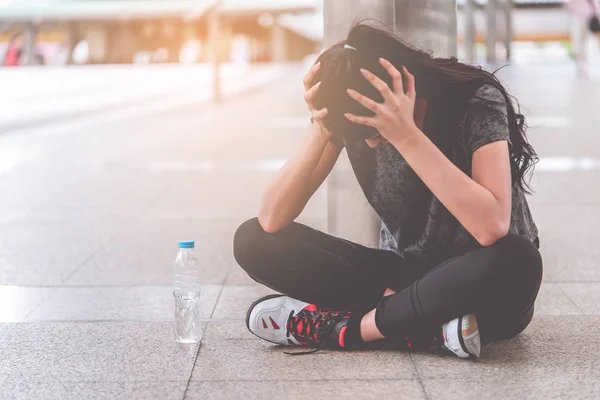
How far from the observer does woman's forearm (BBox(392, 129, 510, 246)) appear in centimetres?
226

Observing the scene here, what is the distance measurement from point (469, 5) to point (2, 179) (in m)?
37.1

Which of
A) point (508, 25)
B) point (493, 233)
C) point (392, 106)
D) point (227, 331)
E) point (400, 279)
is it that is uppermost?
point (392, 106)

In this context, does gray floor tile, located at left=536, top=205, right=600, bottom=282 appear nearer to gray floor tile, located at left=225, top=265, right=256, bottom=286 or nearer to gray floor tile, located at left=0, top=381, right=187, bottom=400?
gray floor tile, located at left=225, top=265, right=256, bottom=286

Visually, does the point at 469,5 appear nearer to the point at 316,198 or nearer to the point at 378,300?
the point at 316,198

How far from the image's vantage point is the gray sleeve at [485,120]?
2.35 metres

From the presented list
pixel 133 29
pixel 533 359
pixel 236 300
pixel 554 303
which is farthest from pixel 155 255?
pixel 133 29

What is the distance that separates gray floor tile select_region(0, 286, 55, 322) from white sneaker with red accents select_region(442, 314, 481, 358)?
5.95 feet

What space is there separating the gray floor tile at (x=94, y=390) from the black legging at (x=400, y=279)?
54cm

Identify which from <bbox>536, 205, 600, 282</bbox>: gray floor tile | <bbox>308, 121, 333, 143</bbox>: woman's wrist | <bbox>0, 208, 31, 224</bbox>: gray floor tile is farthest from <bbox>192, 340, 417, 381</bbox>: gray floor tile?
<bbox>0, 208, 31, 224</bbox>: gray floor tile

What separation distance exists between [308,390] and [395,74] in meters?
1.00

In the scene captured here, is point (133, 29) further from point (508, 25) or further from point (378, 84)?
point (378, 84)

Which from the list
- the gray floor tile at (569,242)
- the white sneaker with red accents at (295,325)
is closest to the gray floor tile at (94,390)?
the white sneaker with red accents at (295,325)

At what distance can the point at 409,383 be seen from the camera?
2.50 metres

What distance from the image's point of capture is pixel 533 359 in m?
2.71
